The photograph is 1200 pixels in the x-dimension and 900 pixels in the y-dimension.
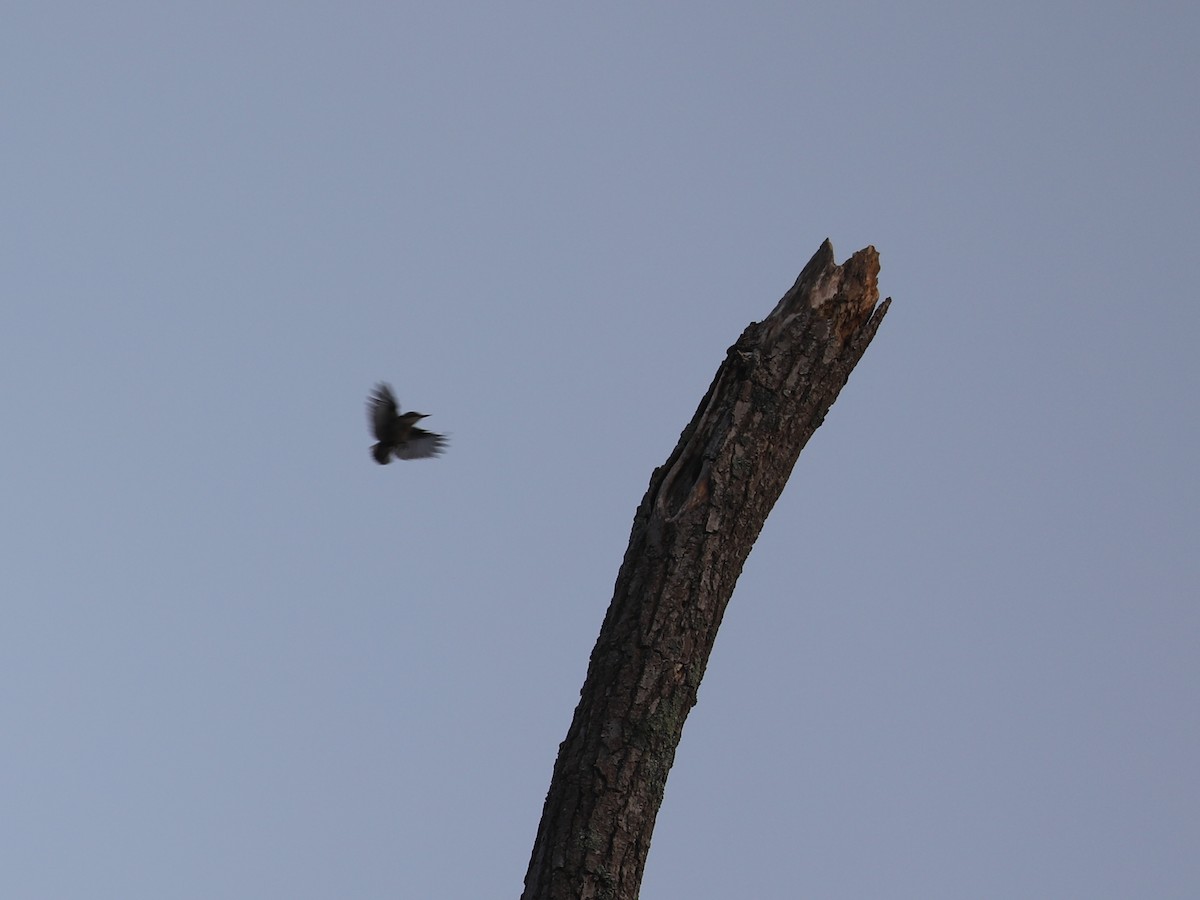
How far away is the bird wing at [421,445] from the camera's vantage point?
7.14 meters

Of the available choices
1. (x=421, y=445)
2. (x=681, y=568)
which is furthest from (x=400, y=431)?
(x=681, y=568)

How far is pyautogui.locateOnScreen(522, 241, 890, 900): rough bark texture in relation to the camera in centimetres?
329

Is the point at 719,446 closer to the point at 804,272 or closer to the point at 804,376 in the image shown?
the point at 804,376

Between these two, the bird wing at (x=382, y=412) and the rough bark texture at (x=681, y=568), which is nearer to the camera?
the rough bark texture at (x=681, y=568)

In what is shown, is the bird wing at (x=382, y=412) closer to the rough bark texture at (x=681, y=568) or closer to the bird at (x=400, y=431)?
the bird at (x=400, y=431)

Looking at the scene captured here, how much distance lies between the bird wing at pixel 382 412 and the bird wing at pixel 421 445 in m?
0.11

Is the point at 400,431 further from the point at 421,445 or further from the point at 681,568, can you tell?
the point at 681,568

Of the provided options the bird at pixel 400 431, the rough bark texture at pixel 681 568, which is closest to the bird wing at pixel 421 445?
the bird at pixel 400 431

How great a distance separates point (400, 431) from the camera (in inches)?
281

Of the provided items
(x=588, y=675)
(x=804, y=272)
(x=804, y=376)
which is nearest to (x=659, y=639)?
(x=588, y=675)

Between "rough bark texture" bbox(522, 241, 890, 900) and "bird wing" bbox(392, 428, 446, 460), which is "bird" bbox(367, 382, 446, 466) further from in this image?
"rough bark texture" bbox(522, 241, 890, 900)

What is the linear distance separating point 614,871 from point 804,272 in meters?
1.76

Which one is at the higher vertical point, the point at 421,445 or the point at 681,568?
the point at 421,445

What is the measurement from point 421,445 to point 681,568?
380cm
